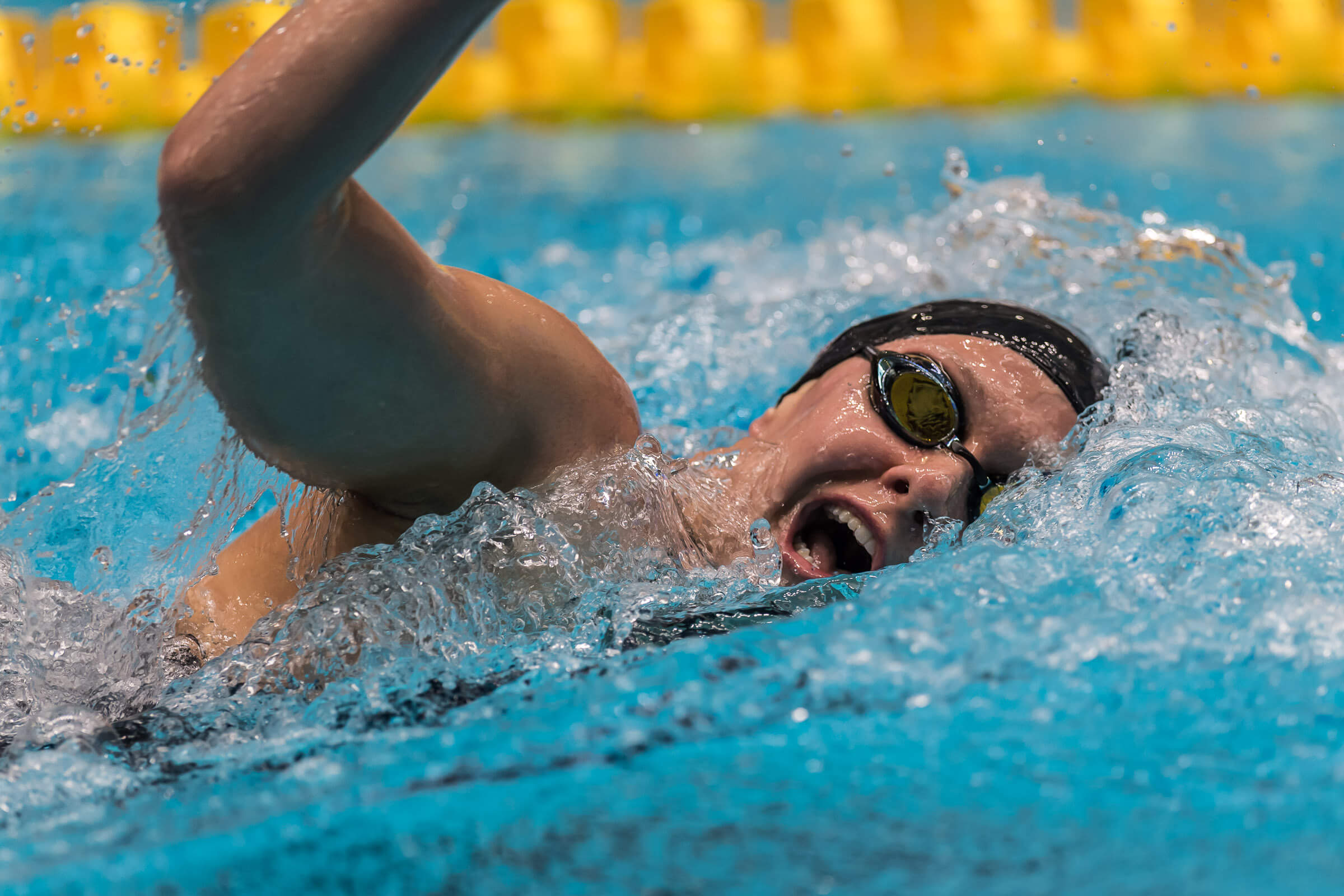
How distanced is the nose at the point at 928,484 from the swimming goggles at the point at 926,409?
25 mm

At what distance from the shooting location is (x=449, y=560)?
125cm

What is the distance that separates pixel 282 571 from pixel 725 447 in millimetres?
632

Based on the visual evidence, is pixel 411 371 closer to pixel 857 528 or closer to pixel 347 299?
pixel 347 299

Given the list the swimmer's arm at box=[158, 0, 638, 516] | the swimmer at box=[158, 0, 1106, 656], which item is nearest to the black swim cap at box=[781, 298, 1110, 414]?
the swimmer at box=[158, 0, 1106, 656]

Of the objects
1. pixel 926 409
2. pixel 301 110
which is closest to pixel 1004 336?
pixel 926 409

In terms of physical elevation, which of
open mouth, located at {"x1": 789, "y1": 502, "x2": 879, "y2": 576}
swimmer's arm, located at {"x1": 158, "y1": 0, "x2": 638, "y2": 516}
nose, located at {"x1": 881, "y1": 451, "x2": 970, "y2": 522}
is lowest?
open mouth, located at {"x1": 789, "y1": 502, "x2": 879, "y2": 576}

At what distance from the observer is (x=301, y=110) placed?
881mm

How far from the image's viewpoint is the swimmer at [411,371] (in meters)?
0.89

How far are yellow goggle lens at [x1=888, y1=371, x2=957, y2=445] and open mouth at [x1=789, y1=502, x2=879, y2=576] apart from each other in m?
0.13

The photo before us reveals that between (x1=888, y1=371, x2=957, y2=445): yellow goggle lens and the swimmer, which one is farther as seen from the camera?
(x1=888, y1=371, x2=957, y2=445): yellow goggle lens

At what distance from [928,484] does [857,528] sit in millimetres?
94

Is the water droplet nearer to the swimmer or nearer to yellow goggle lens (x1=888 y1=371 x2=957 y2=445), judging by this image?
the swimmer

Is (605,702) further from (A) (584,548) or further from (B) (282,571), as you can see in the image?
(B) (282,571)

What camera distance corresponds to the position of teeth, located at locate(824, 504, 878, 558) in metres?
1.43
